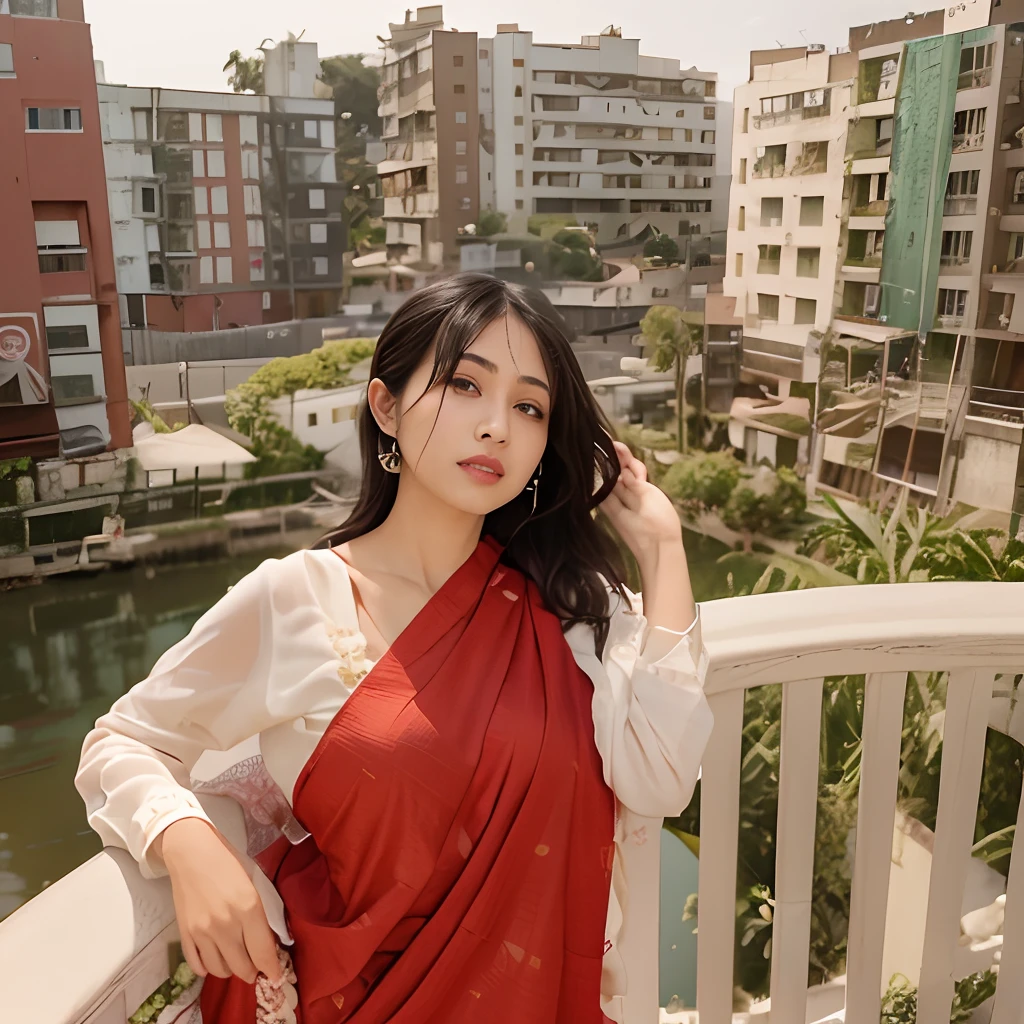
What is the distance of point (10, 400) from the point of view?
165 cm

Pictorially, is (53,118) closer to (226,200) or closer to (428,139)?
(226,200)

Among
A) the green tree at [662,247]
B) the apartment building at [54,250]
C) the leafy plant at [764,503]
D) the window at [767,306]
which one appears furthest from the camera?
the leafy plant at [764,503]

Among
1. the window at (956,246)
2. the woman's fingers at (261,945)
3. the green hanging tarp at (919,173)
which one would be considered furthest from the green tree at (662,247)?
the woman's fingers at (261,945)

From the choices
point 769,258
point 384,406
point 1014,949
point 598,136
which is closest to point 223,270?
point 598,136

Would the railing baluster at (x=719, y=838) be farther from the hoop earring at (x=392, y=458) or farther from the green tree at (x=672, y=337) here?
the green tree at (x=672, y=337)

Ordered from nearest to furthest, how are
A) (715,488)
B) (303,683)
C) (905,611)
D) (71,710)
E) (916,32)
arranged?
1. (303,683)
2. (905,611)
3. (71,710)
4. (916,32)
5. (715,488)

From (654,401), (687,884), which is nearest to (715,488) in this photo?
(654,401)

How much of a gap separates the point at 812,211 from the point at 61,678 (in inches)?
70.6

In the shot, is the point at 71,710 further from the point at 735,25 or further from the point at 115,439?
the point at 735,25

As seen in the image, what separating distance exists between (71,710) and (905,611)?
146cm

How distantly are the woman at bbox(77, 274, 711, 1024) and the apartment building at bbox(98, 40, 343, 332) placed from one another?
0.87 m

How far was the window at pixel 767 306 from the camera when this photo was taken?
2.07 meters

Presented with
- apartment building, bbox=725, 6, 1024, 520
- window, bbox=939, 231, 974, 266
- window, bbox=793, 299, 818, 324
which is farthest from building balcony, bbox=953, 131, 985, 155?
window, bbox=793, 299, 818, 324

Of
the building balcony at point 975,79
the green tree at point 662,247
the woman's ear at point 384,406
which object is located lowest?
the woman's ear at point 384,406
